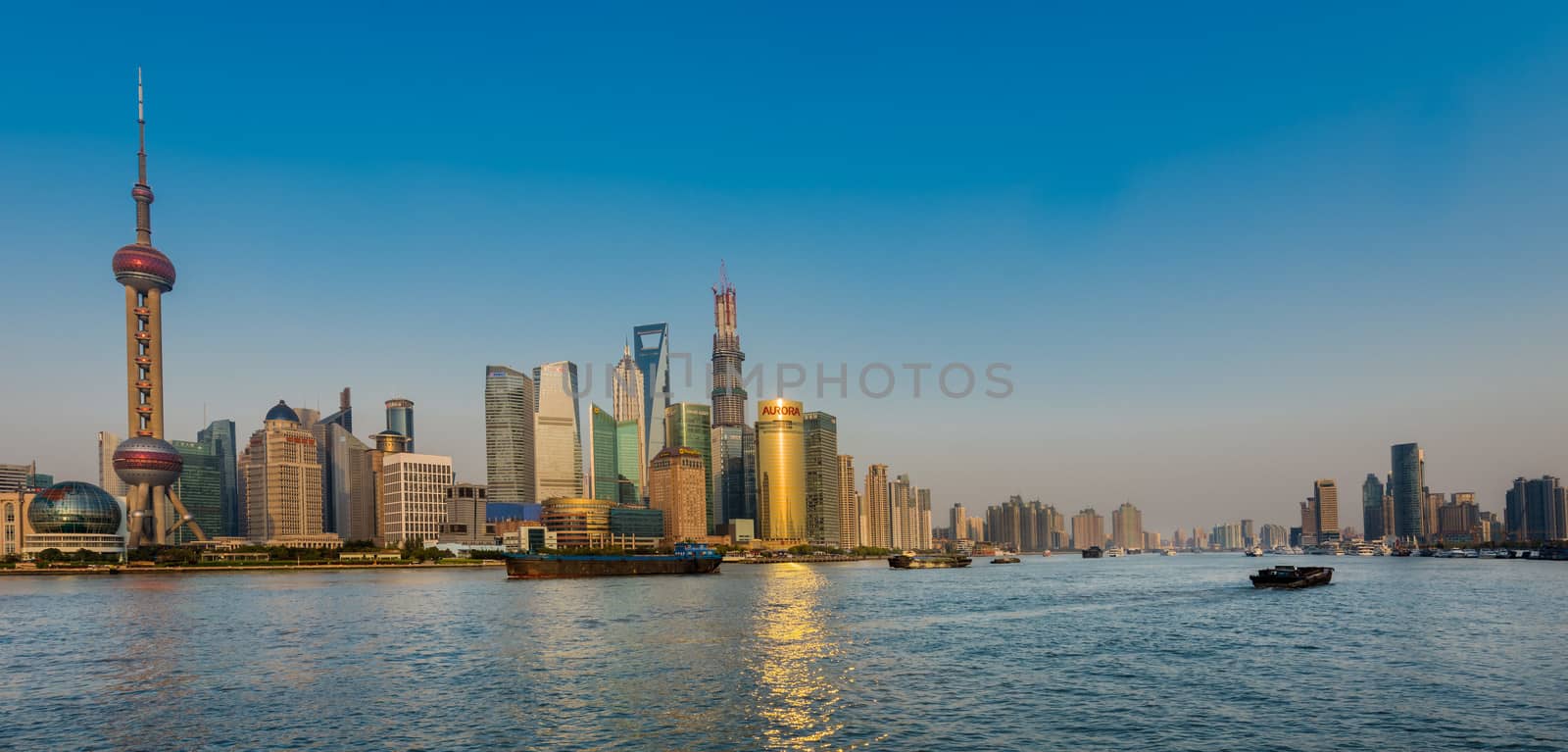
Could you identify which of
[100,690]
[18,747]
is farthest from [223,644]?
[18,747]

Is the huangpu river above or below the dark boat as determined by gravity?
above

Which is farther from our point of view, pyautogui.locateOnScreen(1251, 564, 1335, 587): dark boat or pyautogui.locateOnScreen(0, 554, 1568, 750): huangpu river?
pyautogui.locateOnScreen(1251, 564, 1335, 587): dark boat

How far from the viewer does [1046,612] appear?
11662 centimetres

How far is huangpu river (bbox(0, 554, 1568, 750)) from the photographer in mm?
47094

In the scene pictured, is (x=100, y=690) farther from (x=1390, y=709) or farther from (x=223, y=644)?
(x=1390, y=709)

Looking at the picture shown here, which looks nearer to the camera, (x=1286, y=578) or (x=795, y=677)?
(x=795, y=677)

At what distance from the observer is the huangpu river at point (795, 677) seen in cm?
4709

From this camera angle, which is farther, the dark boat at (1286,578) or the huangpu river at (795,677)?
the dark boat at (1286,578)

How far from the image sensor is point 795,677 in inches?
2537

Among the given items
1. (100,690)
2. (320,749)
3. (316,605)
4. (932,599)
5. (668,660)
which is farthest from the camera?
(932,599)

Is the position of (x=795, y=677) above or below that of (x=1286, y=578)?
above

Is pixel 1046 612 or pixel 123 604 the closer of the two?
pixel 1046 612

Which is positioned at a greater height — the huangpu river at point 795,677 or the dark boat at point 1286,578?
the huangpu river at point 795,677

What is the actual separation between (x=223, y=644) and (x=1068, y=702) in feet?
237
